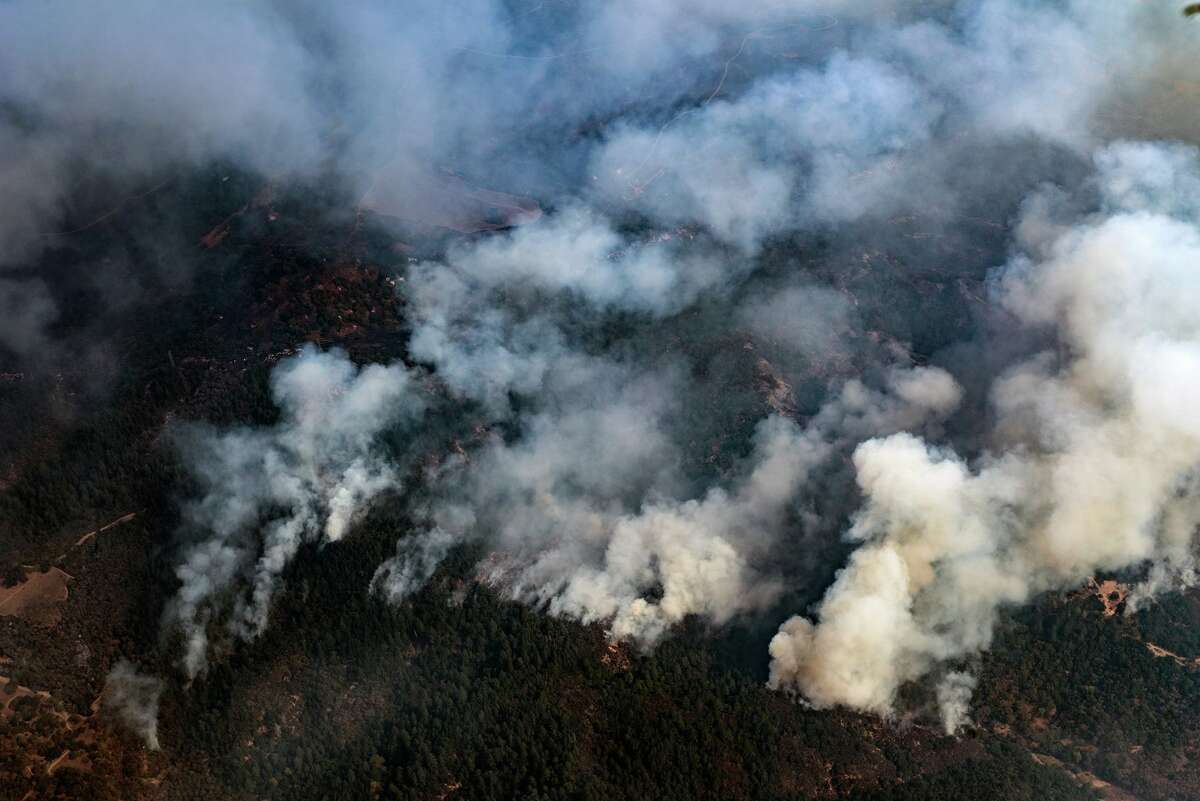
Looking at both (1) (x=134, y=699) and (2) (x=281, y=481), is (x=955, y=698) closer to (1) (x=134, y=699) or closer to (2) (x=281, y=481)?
(2) (x=281, y=481)

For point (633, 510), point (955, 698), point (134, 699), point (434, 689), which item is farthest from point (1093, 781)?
point (134, 699)

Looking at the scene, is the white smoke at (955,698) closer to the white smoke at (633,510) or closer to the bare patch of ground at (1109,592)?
the bare patch of ground at (1109,592)

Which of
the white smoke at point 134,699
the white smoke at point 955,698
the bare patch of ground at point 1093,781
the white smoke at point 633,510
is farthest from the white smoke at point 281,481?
the bare patch of ground at point 1093,781

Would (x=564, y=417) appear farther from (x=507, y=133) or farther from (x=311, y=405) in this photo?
(x=507, y=133)

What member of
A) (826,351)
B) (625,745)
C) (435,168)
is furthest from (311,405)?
(826,351)

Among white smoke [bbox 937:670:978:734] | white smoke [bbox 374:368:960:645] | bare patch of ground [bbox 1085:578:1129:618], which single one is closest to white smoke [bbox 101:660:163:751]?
white smoke [bbox 374:368:960:645]

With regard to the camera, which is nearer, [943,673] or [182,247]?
[943,673]
